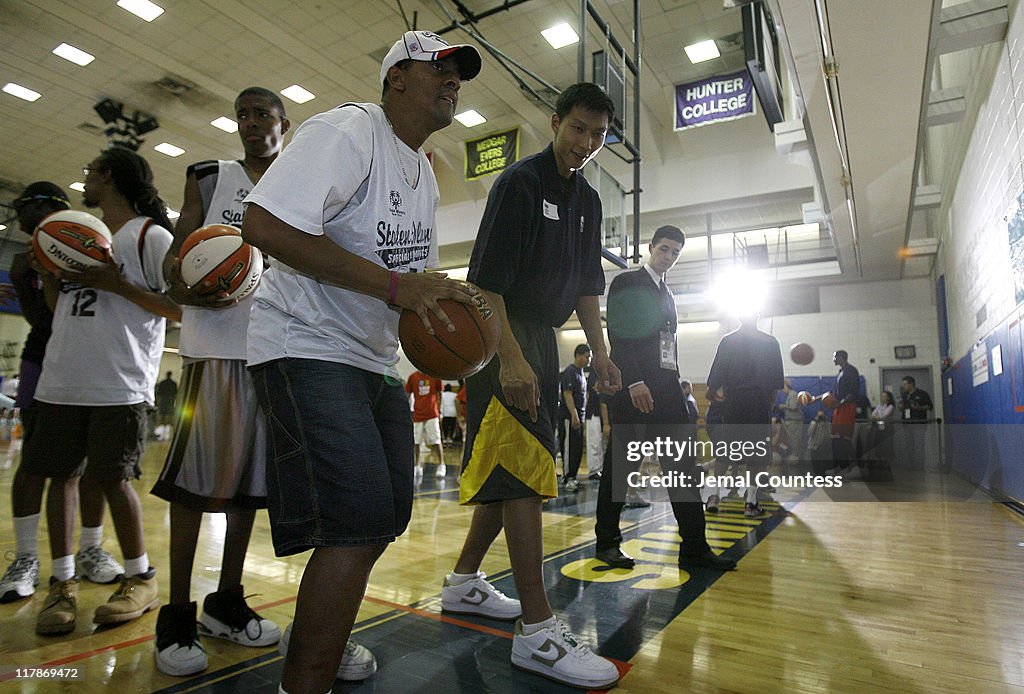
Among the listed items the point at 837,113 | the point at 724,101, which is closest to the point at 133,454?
the point at 837,113

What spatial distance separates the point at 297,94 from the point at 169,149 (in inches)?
141

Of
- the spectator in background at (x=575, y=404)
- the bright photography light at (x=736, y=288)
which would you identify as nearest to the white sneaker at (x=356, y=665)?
the spectator in background at (x=575, y=404)

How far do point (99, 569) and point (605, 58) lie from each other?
523 cm

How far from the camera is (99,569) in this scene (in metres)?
2.45

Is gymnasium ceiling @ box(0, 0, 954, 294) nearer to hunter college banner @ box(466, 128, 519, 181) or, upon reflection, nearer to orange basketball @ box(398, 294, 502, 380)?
hunter college banner @ box(466, 128, 519, 181)

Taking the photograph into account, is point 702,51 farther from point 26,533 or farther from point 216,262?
point 26,533

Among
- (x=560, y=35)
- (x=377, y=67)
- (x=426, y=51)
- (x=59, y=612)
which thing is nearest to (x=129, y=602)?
(x=59, y=612)

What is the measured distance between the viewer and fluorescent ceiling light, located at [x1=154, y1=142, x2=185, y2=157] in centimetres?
1106

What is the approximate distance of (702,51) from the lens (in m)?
8.30

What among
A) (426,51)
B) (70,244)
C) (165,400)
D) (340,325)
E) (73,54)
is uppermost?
(73,54)

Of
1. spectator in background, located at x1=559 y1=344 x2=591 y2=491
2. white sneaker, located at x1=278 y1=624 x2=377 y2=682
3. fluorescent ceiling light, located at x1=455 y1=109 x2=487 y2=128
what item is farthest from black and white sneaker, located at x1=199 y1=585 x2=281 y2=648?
fluorescent ceiling light, located at x1=455 y1=109 x2=487 y2=128

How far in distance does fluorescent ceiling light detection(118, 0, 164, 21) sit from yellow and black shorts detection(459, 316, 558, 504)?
8.26m

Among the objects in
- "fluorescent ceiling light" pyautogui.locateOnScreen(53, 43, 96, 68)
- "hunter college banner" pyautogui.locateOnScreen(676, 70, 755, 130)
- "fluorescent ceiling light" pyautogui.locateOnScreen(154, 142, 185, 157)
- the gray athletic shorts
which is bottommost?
the gray athletic shorts

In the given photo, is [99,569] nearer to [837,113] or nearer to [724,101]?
[837,113]
